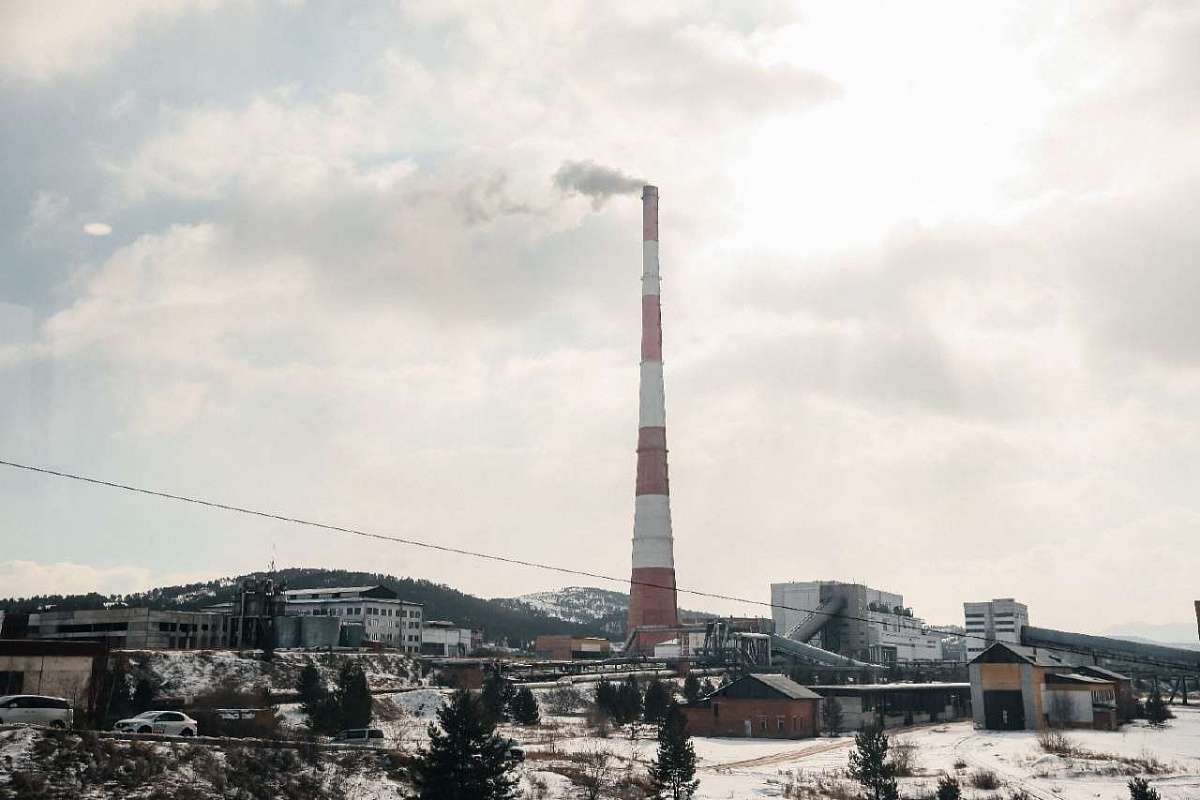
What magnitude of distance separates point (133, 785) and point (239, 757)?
4.07m

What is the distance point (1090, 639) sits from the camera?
88.5 meters

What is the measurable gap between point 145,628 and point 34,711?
5744cm

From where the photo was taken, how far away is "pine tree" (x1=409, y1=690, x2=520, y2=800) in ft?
85.5

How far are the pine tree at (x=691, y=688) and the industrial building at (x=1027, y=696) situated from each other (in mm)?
21186

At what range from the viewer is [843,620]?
411ft

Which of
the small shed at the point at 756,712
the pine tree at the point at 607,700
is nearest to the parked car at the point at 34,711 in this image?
the pine tree at the point at 607,700

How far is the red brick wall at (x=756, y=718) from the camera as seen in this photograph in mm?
61688

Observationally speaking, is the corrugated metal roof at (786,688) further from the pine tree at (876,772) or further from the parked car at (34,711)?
the parked car at (34,711)

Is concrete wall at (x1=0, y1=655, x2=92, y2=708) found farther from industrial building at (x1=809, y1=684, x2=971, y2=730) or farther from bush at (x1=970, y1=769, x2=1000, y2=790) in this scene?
industrial building at (x1=809, y1=684, x2=971, y2=730)

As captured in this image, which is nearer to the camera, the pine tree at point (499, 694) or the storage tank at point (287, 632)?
the pine tree at point (499, 694)

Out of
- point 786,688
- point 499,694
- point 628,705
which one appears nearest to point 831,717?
point 786,688

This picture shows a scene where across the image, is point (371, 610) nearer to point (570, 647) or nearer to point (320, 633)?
point (320, 633)

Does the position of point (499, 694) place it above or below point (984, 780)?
above

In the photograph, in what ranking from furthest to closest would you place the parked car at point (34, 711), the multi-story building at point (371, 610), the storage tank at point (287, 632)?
the multi-story building at point (371, 610) → the storage tank at point (287, 632) → the parked car at point (34, 711)
